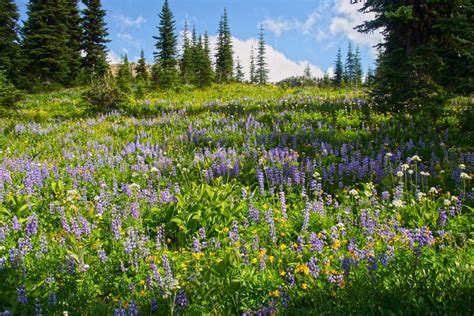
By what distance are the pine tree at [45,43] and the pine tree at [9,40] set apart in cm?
110

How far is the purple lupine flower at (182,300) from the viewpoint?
10.4 feet

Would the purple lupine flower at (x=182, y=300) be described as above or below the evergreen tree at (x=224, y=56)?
below

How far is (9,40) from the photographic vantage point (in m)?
37.6

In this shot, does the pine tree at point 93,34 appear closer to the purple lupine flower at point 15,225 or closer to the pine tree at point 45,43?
the pine tree at point 45,43

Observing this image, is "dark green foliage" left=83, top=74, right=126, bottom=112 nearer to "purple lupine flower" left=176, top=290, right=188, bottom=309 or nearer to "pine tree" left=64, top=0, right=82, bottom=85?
"purple lupine flower" left=176, top=290, right=188, bottom=309

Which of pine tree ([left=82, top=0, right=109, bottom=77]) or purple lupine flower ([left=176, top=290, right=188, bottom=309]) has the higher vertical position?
pine tree ([left=82, top=0, right=109, bottom=77])

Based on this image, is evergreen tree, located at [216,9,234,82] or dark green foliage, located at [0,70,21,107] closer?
dark green foliage, located at [0,70,21,107]

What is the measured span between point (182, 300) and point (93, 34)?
4903cm

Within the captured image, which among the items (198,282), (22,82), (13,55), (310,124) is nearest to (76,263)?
(198,282)

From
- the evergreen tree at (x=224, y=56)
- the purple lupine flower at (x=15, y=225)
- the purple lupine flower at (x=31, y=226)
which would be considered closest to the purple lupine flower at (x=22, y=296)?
the purple lupine flower at (x=31, y=226)

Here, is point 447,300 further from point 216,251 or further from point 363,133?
point 363,133

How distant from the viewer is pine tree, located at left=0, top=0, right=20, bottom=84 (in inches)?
1404

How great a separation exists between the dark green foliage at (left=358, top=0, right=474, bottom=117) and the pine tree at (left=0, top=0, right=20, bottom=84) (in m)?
34.3

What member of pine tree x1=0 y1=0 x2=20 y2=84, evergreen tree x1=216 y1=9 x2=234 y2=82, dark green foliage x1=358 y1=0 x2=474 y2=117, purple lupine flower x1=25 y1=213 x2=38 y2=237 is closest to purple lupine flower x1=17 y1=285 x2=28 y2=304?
purple lupine flower x1=25 y1=213 x2=38 y2=237
